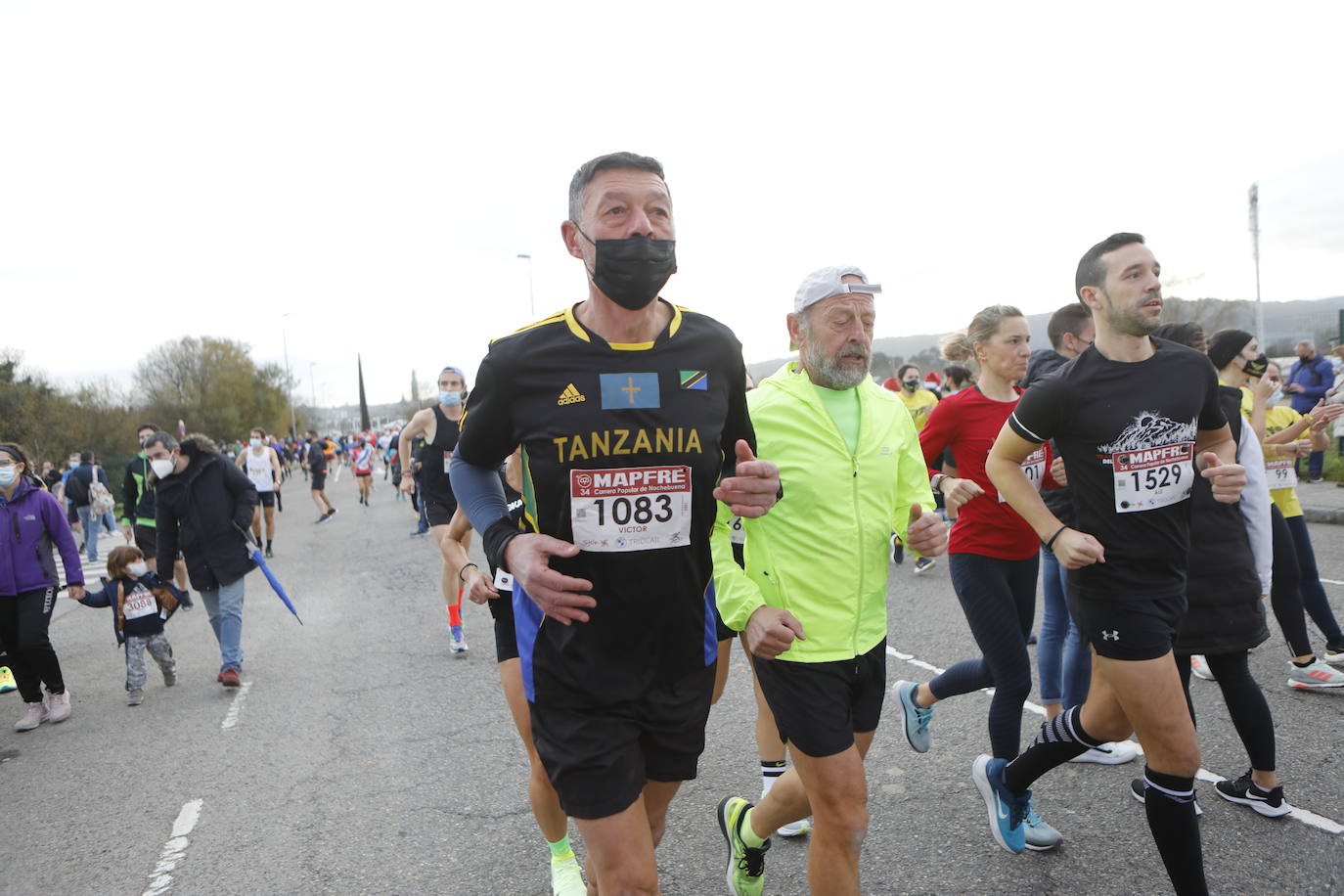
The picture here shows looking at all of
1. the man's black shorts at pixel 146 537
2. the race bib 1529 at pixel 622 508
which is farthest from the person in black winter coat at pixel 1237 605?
the man's black shorts at pixel 146 537

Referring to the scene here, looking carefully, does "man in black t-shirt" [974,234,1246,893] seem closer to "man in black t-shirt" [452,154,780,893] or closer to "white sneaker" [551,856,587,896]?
"man in black t-shirt" [452,154,780,893]

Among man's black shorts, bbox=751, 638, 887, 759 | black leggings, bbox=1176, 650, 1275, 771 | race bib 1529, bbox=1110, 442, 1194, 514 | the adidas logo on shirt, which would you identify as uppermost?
the adidas logo on shirt

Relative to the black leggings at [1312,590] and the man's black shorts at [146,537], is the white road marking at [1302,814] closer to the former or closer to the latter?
the black leggings at [1312,590]

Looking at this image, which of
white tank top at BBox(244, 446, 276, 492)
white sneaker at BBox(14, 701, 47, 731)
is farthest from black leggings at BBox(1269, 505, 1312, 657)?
white tank top at BBox(244, 446, 276, 492)

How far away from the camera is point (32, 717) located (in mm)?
6082

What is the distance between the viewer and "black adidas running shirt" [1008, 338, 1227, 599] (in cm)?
279

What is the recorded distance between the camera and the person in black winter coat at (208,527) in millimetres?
6754

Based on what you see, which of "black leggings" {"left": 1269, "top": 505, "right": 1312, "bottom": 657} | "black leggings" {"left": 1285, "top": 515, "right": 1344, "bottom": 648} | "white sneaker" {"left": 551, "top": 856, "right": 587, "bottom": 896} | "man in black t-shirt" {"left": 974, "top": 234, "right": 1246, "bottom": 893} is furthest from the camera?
"black leggings" {"left": 1285, "top": 515, "right": 1344, "bottom": 648}

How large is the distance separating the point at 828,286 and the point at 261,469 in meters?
14.4

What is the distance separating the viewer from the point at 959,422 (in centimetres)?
397

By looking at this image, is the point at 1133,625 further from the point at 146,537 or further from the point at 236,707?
the point at 146,537

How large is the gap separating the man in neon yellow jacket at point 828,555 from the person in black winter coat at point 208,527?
17.9 feet

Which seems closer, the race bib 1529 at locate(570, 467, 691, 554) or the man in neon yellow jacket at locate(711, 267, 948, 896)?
the race bib 1529 at locate(570, 467, 691, 554)

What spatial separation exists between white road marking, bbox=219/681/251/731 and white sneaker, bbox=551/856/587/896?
3435 millimetres
